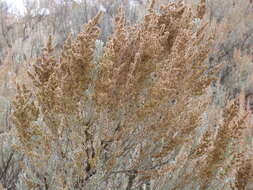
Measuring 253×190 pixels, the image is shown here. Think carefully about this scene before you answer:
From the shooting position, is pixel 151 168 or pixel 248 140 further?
pixel 248 140

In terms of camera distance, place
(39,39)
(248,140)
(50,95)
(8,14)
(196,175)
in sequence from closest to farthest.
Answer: (50,95), (196,175), (248,140), (39,39), (8,14)

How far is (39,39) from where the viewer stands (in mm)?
7711

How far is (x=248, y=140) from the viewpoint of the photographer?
4.30 m

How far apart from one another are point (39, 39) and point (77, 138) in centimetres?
625

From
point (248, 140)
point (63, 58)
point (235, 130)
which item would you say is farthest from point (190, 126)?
point (248, 140)

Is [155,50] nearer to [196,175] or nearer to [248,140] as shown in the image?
[196,175]

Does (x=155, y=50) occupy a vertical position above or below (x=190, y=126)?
above

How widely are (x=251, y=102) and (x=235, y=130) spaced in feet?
21.3

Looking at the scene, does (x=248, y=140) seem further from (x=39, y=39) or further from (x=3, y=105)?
(x=39, y=39)

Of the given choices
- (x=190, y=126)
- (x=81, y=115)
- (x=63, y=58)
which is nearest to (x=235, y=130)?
(x=190, y=126)

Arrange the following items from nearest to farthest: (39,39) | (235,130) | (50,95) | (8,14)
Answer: (50,95)
(235,130)
(39,39)
(8,14)

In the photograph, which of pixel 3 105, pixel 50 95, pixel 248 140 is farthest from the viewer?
pixel 248 140

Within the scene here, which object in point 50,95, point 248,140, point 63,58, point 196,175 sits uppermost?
point 63,58

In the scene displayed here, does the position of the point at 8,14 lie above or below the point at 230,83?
above
